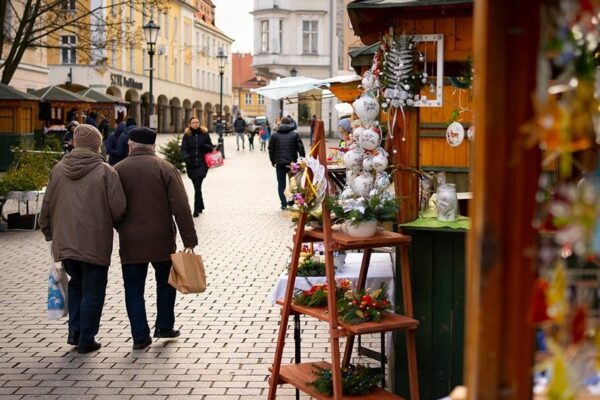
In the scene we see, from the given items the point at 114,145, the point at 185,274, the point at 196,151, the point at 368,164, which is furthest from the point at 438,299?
the point at 114,145

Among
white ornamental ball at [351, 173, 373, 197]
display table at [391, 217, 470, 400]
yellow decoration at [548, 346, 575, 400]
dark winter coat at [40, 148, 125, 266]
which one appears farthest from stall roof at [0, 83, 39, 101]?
yellow decoration at [548, 346, 575, 400]

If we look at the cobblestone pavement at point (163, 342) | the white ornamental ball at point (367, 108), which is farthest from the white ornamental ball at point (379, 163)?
the cobblestone pavement at point (163, 342)

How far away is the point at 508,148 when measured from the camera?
188 centimetres

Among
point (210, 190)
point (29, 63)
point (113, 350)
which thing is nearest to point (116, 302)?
point (113, 350)

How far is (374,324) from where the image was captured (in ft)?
17.2

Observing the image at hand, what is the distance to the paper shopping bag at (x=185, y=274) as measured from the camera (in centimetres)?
774

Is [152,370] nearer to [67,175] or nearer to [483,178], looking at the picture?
[67,175]

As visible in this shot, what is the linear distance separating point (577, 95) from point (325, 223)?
3.58 meters

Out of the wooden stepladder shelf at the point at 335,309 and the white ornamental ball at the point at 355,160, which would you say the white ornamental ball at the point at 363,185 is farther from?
the wooden stepladder shelf at the point at 335,309

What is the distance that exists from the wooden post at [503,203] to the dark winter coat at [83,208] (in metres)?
6.04

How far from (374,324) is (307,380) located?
0.70m

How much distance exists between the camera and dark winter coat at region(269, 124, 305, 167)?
18.8 meters

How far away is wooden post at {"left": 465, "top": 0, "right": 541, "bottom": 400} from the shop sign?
2359 inches

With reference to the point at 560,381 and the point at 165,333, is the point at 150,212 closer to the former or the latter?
the point at 165,333
